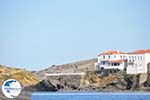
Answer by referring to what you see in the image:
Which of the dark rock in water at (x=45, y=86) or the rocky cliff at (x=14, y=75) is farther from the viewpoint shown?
the dark rock in water at (x=45, y=86)

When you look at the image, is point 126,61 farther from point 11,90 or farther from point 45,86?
point 11,90

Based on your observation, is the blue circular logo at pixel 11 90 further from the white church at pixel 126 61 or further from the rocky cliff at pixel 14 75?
the white church at pixel 126 61

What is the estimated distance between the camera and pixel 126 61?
137125 millimetres

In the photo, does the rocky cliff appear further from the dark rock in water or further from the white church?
the white church

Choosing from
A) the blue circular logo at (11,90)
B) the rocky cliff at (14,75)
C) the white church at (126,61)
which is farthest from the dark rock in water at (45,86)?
the blue circular logo at (11,90)

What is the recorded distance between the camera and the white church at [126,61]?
131 metres

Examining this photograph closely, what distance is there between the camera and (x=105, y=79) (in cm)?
13638

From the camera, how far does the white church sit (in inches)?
5167

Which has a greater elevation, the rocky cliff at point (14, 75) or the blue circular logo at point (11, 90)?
the rocky cliff at point (14, 75)

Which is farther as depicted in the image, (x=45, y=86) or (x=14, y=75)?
(x=45, y=86)

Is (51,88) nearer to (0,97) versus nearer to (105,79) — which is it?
(105,79)

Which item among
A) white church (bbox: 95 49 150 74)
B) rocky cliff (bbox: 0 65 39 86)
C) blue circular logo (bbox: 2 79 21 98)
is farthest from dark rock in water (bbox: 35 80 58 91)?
blue circular logo (bbox: 2 79 21 98)

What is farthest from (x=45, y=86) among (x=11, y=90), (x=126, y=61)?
(x=11, y=90)

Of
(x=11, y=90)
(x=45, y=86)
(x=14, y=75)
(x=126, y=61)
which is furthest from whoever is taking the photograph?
(x=126, y=61)
